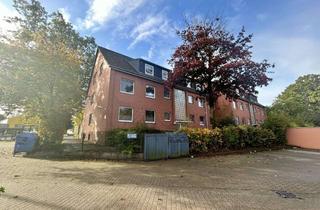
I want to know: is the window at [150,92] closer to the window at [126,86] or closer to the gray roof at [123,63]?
the gray roof at [123,63]

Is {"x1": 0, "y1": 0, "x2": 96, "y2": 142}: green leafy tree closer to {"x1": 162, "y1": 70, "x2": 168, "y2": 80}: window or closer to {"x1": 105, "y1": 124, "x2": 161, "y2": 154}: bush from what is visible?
{"x1": 105, "y1": 124, "x2": 161, "y2": 154}: bush

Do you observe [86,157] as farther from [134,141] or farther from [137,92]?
[137,92]

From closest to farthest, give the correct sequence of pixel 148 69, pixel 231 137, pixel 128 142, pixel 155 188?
1. pixel 155 188
2. pixel 128 142
3. pixel 231 137
4. pixel 148 69

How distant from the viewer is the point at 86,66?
29578mm

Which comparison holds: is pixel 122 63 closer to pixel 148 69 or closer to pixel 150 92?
pixel 148 69

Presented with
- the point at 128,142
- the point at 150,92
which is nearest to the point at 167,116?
the point at 150,92

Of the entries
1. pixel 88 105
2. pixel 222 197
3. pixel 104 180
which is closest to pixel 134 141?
pixel 104 180

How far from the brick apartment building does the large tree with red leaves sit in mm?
3694

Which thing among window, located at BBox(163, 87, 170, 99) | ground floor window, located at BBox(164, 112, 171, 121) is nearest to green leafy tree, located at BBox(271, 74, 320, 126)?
ground floor window, located at BBox(164, 112, 171, 121)

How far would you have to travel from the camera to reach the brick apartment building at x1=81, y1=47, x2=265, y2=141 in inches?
797

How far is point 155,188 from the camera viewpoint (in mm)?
7398

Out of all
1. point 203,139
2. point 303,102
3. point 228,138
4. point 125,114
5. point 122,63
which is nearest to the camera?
point 203,139

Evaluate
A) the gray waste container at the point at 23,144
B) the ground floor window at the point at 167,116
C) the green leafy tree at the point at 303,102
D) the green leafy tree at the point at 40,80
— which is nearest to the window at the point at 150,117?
the ground floor window at the point at 167,116

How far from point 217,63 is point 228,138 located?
7.02m
